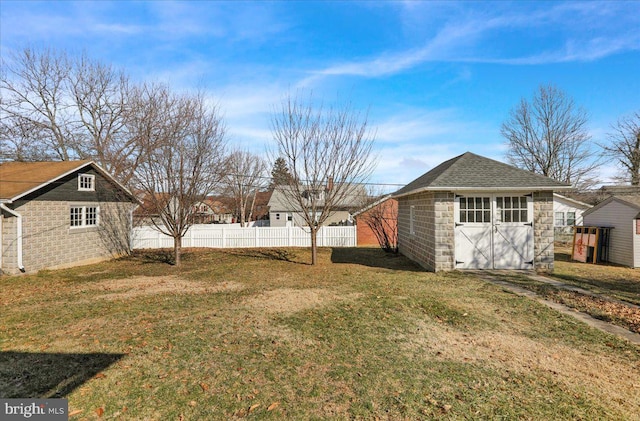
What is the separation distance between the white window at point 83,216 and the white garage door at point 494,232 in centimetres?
1461

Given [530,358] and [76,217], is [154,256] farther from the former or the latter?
[530,358]

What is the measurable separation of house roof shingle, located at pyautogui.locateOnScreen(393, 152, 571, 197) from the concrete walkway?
2587 mm

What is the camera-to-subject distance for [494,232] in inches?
395

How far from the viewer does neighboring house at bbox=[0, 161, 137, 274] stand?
34.9ft

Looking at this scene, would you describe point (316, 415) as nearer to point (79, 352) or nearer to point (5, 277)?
point (79, 352)

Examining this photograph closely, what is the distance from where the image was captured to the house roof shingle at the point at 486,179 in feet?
31.5

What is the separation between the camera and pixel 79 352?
4504mm

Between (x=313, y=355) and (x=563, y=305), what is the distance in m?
5.58

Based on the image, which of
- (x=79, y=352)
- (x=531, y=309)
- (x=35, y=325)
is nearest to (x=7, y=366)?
(x=79, y=352)

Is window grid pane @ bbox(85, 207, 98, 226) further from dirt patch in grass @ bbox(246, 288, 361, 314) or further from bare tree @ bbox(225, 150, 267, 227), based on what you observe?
bare tree @ bbox(225, 150, 267, 227)

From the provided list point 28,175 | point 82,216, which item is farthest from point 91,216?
point 28,175

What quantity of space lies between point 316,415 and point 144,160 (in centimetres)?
1109

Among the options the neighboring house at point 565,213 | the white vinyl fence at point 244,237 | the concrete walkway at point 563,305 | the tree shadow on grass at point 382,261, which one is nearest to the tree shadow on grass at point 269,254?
the white vinyl fence at point 244,237

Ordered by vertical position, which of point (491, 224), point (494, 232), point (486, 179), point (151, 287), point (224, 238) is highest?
point (486, 179)
